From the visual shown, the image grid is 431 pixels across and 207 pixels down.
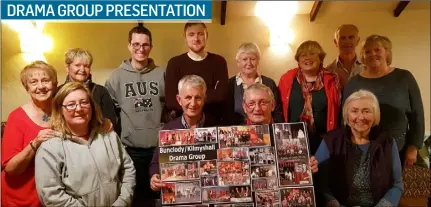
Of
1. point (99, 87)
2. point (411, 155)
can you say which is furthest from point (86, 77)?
point (411, 155)

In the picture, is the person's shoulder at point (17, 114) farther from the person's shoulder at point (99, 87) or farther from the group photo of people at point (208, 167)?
the group photo of people at point (208, 167)

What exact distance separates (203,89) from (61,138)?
22.6 inches

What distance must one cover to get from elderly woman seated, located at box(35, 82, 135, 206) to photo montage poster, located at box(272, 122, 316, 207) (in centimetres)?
61

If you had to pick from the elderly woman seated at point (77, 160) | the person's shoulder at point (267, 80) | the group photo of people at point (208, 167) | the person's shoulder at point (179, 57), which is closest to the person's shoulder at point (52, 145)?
the elderly woman seated at point (77, 160)

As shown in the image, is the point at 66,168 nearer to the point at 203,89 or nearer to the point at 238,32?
the point at 203,89

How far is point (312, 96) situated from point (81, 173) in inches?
40.6

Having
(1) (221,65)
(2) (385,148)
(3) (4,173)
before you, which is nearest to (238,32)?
(1) (221,65)

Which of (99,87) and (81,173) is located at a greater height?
(99,87)

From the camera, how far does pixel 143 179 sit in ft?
5.85

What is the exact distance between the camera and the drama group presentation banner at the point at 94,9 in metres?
1.64

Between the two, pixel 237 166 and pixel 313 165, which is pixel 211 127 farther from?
pixel 313 165

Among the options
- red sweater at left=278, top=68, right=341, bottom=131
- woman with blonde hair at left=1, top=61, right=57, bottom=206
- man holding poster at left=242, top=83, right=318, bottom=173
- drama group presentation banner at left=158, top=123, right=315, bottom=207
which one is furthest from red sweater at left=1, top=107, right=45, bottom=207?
red sweater at left=278, top=68, right=341, bottom=131

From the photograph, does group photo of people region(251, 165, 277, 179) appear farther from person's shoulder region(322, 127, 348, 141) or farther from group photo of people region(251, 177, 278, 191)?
person's shoulder region(322, 127, 348, 141)

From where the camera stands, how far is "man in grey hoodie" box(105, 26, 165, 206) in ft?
5.98
